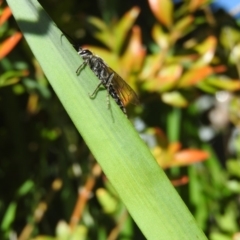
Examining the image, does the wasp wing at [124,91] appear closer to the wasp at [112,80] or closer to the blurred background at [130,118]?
the wasp at [112,80]

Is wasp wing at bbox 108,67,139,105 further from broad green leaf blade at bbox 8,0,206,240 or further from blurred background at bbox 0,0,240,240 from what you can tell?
broad green leaf blade at bbox 8,0,206,240

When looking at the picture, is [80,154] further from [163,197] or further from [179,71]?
[163,197]

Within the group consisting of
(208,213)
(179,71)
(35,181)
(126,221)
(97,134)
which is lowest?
(208,213)

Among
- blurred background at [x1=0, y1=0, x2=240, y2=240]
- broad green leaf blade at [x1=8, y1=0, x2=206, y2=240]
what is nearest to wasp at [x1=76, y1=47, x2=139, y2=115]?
blurred background at [x1=0, y1=0, x2=240, y2=240]

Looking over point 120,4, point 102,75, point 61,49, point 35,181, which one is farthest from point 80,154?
point 61,49

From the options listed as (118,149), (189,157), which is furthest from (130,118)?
(118,149)

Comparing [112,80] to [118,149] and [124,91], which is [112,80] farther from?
[118,149]
